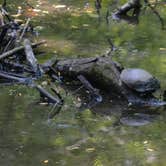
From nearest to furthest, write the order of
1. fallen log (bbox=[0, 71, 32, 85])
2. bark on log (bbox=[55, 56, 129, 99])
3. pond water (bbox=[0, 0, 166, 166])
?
pond water (bbox=[0, 0, 166, 166]) < bark on log (bbox=[55, 56, 129, 99]) < fallen log (bbox=[0, 71, 32, 85])

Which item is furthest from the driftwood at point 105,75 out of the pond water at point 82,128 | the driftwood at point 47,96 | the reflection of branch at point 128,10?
the reflection of branch at point 128,10

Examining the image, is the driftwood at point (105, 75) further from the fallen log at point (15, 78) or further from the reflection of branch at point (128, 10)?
the reflection of branch at point (128, 10)

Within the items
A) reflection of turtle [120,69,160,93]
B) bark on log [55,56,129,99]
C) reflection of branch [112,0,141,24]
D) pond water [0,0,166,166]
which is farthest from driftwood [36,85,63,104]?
reflection of branch [112,0,141,24]

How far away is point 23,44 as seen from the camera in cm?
852

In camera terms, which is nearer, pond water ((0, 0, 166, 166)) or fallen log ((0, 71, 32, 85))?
pond water ((0, 0, 166, 166))

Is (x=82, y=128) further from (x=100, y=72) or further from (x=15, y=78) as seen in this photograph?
(x=15, y=78)

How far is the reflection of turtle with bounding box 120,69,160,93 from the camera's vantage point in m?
6.97

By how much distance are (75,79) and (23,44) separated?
4.11 feet

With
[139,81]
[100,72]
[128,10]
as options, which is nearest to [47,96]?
[100,72]

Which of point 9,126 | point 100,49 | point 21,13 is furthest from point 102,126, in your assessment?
point 21,13

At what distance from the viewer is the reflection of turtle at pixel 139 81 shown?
6973 millimetres

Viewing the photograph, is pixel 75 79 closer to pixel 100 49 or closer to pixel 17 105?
pixel 17 105

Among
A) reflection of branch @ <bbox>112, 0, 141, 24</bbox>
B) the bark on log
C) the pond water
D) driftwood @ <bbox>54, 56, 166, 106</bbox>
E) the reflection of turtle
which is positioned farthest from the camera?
reflection of branch @ <bbox>112, 0, 141, 24</bbox>

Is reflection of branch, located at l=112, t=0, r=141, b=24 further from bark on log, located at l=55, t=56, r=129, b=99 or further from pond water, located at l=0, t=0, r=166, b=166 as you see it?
bark on log, located at l=55, t=56, r=129, b=99
